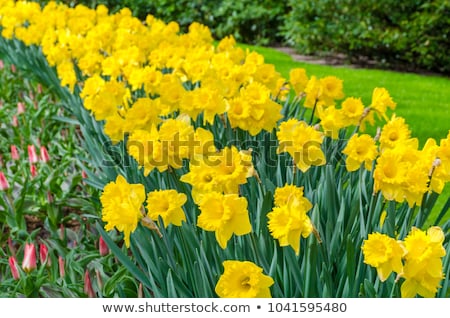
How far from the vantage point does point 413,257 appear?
5.01 feet

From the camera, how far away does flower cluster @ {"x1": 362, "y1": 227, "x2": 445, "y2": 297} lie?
1.53 m

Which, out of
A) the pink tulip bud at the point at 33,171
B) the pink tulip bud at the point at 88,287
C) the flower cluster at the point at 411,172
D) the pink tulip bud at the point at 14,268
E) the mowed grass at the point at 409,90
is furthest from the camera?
the mowed grass at the point at 409,90

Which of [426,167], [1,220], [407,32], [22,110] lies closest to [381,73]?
[407,32]

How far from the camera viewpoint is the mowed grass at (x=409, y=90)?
4.92m

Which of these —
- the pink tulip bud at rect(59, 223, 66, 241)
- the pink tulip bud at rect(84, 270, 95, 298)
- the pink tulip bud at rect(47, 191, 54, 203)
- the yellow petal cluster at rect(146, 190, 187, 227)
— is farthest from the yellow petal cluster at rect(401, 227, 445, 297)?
the pink tulip bud at rect(47, 191, 54, 203)

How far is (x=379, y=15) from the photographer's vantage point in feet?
26.6

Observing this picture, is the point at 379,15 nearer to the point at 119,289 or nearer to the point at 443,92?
the point at 443,92

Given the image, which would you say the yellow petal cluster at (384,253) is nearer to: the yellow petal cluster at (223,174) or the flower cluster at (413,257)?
the flower cluster at (413,257)

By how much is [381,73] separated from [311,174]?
17.1 ft

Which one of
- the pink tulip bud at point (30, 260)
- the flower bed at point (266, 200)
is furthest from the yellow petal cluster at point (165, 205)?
the pink tulip bud at point (30, 260)

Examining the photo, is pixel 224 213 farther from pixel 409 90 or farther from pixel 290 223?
pixel 409 90

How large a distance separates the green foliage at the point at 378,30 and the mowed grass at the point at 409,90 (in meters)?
0.33

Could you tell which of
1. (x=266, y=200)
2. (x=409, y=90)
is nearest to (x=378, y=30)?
(x=409, y=90)

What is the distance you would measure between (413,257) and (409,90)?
5071 millimetres
